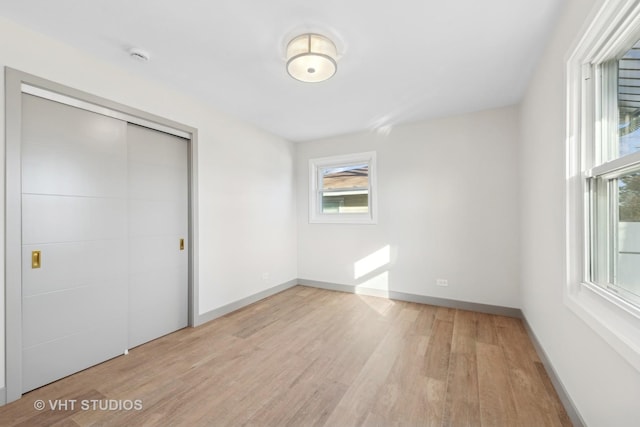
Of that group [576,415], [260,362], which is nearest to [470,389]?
[576,415]

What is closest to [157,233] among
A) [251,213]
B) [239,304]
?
[251,213]

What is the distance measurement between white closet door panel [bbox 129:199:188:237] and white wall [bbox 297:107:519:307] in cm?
240

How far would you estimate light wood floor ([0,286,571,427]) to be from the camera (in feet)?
5.55

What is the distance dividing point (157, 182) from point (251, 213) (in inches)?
53.3

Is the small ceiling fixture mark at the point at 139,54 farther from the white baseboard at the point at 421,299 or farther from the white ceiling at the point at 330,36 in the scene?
the white baseboard at the point at 421,299

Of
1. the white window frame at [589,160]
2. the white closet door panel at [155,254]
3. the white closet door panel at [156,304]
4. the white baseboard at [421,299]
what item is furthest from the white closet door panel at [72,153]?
the white window frame at [589,160]

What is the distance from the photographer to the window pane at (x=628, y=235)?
1257 millimetres

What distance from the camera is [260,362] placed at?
2336 mm

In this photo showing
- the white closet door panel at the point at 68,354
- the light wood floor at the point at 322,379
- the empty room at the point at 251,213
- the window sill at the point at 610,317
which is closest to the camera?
the window sill at the point at 610,317

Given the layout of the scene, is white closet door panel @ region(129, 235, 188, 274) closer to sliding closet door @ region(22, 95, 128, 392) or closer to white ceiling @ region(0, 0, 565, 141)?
sliding closet door @ region(22, 95, 128, 392)

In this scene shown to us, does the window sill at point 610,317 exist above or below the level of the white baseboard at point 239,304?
above

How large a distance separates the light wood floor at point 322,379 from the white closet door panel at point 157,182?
4.97ft

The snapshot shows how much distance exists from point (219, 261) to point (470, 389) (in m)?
2.89

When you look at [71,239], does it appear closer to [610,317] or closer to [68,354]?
[68,354]
